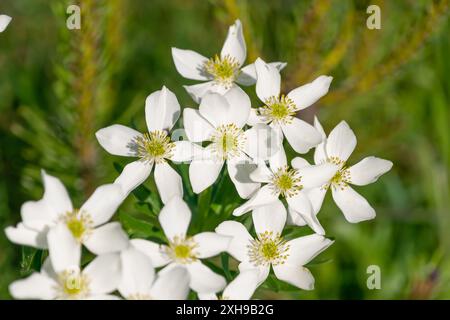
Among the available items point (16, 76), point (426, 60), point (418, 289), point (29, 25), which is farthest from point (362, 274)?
point (29, 25)

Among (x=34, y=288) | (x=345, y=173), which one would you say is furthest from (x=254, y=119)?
(x=34, y=288)

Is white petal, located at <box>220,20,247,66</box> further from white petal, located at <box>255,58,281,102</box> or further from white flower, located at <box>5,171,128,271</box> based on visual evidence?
white flower, located at <box>5,171,128,271</box>

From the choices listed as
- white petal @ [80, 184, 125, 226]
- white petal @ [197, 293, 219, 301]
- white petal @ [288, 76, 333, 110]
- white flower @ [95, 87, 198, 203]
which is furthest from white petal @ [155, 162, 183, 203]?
white petal @ [288, 76, 333, 110]

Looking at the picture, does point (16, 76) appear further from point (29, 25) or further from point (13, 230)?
point (13, 230)

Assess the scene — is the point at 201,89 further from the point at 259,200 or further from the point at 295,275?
the point at 295,275

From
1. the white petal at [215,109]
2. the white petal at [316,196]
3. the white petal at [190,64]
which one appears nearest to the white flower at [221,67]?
the white petal at [190,64]
